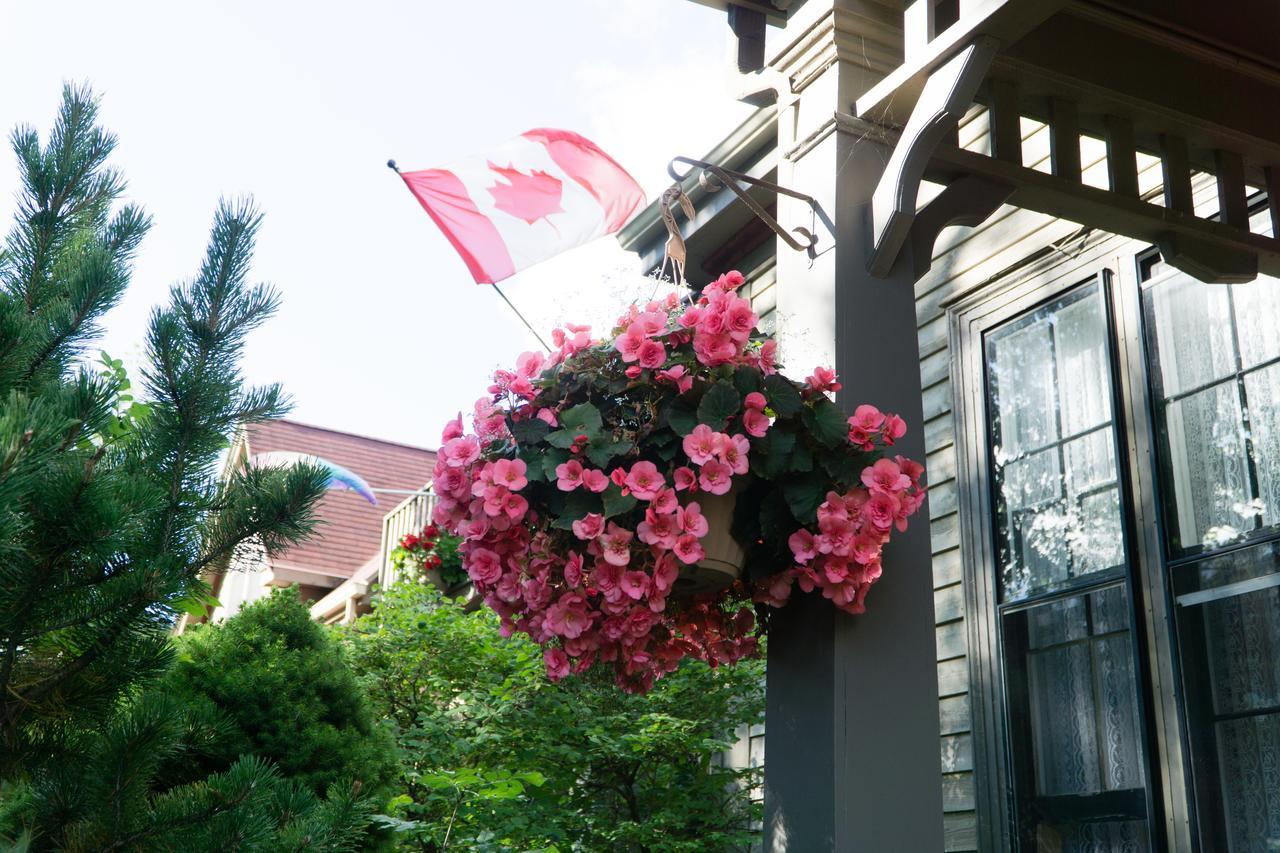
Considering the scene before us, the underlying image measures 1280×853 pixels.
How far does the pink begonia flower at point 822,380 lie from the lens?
7.47ft

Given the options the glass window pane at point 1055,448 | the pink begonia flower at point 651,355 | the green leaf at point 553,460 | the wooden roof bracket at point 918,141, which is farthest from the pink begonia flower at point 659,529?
the glass window pane at point 1055,448

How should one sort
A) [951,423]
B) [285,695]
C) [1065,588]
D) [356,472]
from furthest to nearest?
[356,472] → [951,423] → [285,695] → [1065,588]

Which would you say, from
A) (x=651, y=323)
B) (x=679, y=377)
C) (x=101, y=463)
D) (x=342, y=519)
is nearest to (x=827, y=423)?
(x=679, y=377)

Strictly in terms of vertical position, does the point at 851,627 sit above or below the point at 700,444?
below

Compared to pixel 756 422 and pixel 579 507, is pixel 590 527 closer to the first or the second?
pixel 579 507

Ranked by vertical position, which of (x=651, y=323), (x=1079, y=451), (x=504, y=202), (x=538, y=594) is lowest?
(x=538, y=594)

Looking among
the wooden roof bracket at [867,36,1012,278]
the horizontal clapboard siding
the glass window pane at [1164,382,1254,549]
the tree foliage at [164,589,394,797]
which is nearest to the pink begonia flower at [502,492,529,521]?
the wooden roof bracket at [867,36,1012,278]

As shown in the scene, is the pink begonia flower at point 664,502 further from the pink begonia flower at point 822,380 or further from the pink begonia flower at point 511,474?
the pink begonia flower at point 822,380

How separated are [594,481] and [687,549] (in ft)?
0.72

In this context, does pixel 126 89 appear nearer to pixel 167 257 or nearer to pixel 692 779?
pixel 167 257

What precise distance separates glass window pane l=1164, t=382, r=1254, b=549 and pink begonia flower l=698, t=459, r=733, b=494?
2.01m

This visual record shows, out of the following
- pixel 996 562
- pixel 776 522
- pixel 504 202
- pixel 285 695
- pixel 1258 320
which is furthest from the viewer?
pixel 504 202

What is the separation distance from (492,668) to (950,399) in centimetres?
320

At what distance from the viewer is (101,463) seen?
7.73ft
